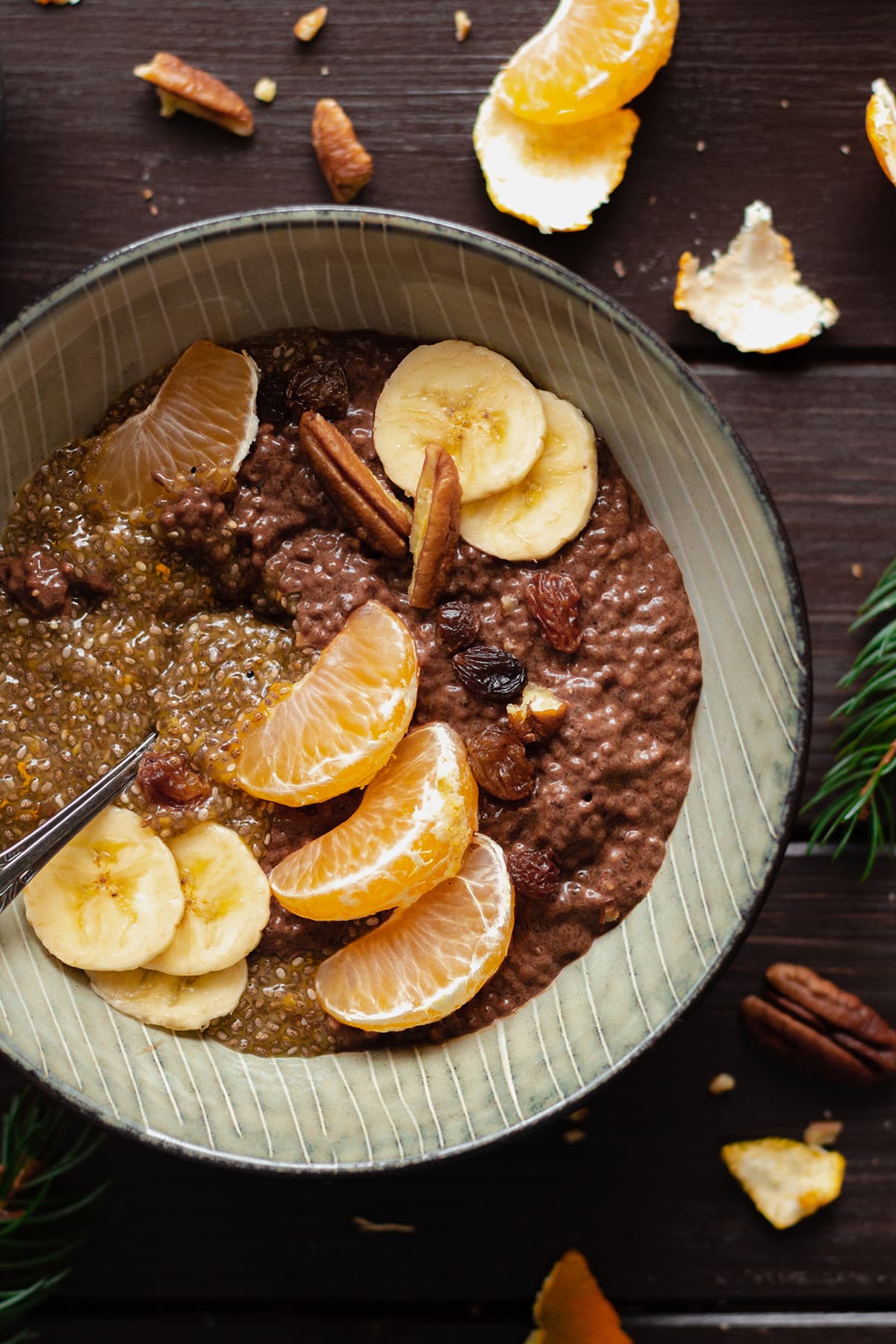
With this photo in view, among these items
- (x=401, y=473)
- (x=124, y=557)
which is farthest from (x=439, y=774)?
(x=124, y=557)

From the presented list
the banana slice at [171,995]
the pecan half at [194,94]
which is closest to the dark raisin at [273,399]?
the pecan half at [194,94]

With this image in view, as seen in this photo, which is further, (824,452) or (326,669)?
(824,452)

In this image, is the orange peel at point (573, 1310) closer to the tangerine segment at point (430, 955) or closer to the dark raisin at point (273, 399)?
the tangerine segment at point (430, 955)

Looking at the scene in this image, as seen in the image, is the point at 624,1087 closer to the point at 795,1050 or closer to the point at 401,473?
the point at 795,1050

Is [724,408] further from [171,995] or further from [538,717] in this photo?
[171,995]

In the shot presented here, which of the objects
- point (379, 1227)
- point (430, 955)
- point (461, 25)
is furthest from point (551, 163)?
point (379, 1227)

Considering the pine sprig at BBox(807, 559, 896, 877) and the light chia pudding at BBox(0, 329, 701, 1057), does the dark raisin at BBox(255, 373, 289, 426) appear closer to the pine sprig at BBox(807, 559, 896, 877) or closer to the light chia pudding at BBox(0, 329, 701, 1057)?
the light chia pudding at BBox(0, 329, 701, 1057)
